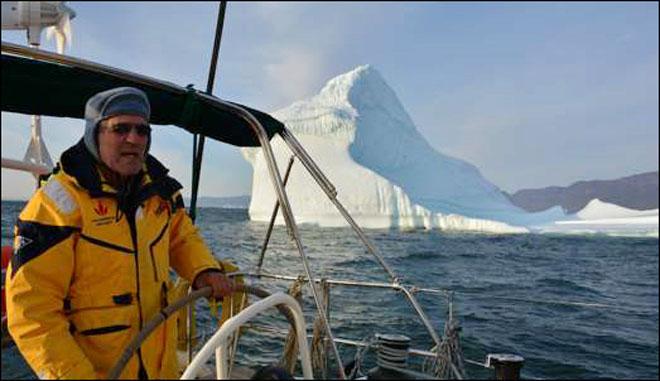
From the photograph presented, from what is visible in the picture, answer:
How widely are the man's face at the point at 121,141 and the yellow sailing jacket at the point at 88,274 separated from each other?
0.20ft

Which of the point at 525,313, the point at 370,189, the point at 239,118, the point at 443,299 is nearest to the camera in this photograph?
the point at 239,118

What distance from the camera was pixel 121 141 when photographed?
1.50 meters

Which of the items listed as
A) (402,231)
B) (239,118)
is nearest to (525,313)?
(239,118)

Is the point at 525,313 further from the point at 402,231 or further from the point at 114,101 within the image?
the point at 402,231

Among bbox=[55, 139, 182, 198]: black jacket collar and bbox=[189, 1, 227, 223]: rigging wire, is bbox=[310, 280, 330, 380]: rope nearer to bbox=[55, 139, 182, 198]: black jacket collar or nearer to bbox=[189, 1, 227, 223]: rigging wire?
bbox=[189, 1, 227, 223]: rigging wire

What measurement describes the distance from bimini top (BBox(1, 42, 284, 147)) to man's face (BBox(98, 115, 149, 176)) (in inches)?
31.6

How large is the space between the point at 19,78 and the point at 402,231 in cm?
3417

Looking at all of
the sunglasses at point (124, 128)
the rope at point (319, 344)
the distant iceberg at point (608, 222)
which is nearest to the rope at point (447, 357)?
the rope at point (319, 344)

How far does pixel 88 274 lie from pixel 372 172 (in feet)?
104

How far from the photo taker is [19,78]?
6.75 feet

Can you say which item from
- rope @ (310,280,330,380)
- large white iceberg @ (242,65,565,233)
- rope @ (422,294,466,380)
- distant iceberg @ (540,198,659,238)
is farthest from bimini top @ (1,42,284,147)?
distant iceberg @ (540,198,659,238)

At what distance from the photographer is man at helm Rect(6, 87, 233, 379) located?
133 cm

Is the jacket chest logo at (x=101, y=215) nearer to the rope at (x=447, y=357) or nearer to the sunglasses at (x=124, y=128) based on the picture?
the sunglasses at (x=124, y=128)

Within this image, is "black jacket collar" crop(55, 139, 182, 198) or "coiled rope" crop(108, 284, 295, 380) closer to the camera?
"coiled rope" crop(108, 284, 295, 380)
